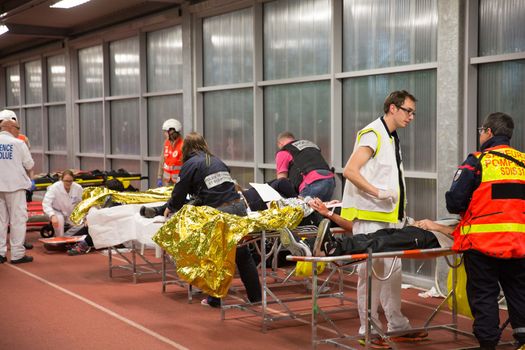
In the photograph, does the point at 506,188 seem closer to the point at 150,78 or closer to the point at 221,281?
the point at 221,281

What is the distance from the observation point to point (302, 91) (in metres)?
8.69

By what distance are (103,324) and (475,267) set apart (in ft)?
9.13

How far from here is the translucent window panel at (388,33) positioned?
22.9 feet

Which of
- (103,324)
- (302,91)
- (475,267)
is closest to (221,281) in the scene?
(103,324)

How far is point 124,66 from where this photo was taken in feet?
42.9

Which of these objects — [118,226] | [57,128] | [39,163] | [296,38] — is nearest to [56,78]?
[57,128]

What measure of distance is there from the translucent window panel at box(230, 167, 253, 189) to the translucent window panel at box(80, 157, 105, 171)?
473cm

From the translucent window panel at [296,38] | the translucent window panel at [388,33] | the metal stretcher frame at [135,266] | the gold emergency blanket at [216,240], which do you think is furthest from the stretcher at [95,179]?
the gold emergency blanket at [216,240]

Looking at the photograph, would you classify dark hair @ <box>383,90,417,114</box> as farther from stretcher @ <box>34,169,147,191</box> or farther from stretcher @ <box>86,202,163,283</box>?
stretcher @ <box>34,169,147,191</box>

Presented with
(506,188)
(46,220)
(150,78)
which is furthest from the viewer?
(150,78)

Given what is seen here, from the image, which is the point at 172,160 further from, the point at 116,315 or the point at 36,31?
the point at 36,31

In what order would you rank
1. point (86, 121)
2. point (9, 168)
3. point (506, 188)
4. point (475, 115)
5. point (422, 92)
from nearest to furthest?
point (506, 188), point (475, 115), point (422, 92), point (9, 168), point (86, 121)

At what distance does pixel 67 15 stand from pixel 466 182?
995cm

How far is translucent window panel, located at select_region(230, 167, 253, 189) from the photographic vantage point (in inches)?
388
